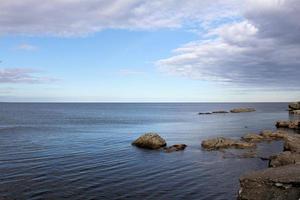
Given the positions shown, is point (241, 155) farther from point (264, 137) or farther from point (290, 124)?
point (290, 124)

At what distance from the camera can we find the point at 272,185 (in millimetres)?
16375

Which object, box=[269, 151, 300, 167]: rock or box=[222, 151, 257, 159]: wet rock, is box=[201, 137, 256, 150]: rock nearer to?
box=[222, 151, 257, 159]: wet rock

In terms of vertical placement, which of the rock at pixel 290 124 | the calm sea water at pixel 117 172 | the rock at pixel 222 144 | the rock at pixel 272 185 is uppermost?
the rock at pixel 272 185

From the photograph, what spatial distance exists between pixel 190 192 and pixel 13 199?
10885 mm

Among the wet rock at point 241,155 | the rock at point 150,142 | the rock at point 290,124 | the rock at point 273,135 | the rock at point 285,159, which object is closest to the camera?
the rock at point 285,159

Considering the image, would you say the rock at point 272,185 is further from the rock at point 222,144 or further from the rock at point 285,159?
the rock at point 222,144

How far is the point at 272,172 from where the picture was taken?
17922 mm

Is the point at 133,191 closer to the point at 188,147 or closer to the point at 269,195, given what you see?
the point at 269,195

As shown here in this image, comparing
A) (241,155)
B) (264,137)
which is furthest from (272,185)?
(264,137)

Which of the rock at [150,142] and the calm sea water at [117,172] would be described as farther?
the rock at [150,142]

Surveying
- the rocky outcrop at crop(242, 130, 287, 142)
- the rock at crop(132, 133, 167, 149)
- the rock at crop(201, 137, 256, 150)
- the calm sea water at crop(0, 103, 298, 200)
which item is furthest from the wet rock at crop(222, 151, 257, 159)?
the rocky outcrop at crop(242, 130, 287, 142)

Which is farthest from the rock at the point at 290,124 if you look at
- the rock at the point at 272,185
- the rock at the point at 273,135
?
the rock at the point at 272,185

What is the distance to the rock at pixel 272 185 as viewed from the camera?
613 inches

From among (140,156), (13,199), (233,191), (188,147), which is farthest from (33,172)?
(188,147)
